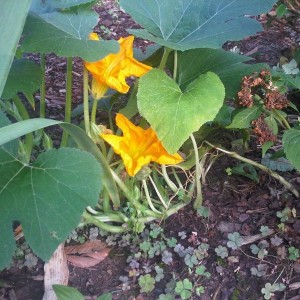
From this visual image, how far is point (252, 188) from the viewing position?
5.80 feet

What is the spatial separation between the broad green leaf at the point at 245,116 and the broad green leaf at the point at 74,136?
0.39 meters

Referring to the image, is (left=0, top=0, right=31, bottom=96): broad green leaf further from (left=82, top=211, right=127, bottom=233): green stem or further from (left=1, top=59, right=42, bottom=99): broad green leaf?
(left=82, top=211, right=127, bottom=233): green stem

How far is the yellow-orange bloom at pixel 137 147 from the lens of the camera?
1416 mm

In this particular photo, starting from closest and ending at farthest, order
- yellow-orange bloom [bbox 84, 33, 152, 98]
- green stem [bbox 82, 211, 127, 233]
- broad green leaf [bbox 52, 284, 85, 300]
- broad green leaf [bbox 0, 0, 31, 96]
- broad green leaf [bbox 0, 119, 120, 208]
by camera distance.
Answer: broad green leaf [bbox 0, 0, 31, 96]
broad green leaf [bbox 0, 119, 120, 208]
broad green leaf [bbox 52, 284, 85, 300]
yellow-orange bloom [bbox 84, 33, 152, 98]
green stem [bbox 82, 211, 127, 233]

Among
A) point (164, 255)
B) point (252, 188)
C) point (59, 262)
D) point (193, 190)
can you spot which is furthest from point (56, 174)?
point (252, 188)

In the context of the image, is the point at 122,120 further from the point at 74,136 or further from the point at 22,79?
the point at 22,79

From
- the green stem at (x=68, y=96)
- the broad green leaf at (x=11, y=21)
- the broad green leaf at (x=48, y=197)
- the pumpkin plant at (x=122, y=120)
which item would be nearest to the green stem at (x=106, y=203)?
the pumpkin plant at (x=122, y=120)

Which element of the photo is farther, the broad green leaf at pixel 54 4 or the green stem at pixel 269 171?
the green stem at pixel 269 171

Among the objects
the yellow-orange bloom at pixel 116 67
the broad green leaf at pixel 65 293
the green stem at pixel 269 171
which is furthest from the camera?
the green stem at pixel 269 171

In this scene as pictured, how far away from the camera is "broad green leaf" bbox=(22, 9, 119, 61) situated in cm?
123

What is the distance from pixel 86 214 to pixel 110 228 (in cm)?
12

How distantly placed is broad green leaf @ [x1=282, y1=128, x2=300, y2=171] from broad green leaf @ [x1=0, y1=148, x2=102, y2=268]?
1.77 feet

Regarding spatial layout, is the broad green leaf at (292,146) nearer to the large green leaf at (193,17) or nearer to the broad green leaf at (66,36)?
the large green leaf at (193,17)

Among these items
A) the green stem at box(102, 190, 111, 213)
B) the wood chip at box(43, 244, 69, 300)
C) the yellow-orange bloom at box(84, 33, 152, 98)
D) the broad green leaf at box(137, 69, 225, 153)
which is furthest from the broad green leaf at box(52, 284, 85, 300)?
the yellow-orange bloom at box(84, 33, 152, 98)
